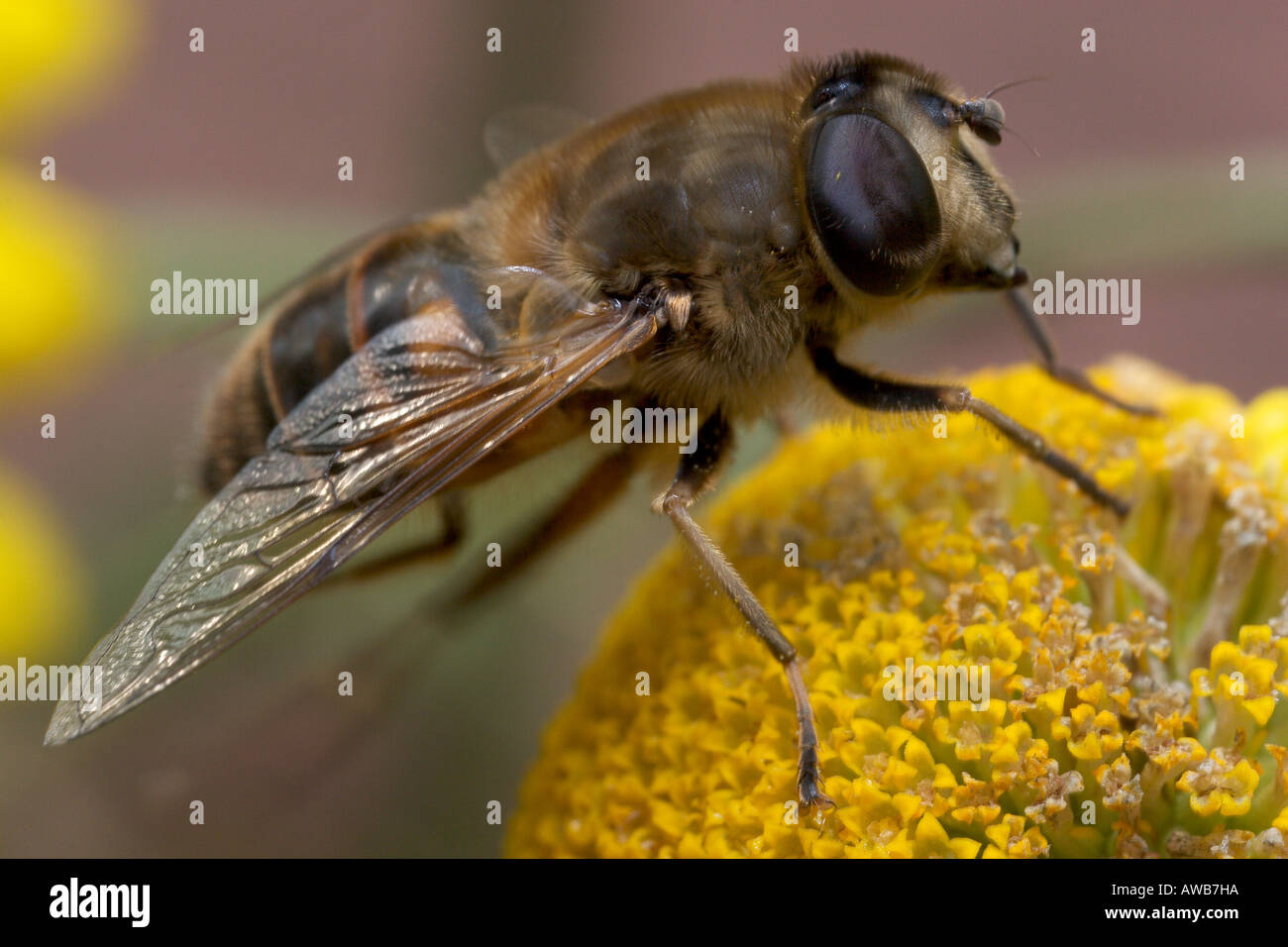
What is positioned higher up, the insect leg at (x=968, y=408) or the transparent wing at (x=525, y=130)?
the transparent wing at (x=525, y=130)

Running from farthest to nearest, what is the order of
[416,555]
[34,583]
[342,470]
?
[34,583], [416,555], [342,470]

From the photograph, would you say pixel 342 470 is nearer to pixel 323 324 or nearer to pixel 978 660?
pixel 323 324

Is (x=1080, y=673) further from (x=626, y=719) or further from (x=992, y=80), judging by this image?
(x=992, y=80)

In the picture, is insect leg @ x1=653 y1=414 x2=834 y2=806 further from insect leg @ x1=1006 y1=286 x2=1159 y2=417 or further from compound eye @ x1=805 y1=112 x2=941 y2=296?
insect leg @ x1=1006 y1=286 x2=1159 y2=417

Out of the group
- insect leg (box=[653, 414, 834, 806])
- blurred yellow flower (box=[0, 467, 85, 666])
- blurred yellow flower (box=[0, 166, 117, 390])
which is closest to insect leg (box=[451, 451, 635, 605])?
insect leg (box=[653, 414, 834, 806])

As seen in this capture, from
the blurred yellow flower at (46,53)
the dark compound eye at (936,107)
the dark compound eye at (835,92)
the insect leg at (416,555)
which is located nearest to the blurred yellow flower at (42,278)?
the blurred yellow flower at (46,53)

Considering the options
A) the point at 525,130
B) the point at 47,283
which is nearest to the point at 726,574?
the point at 525,130

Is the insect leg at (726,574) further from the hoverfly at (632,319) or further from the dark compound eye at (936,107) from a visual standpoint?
the dark compound eye at (936,107)
